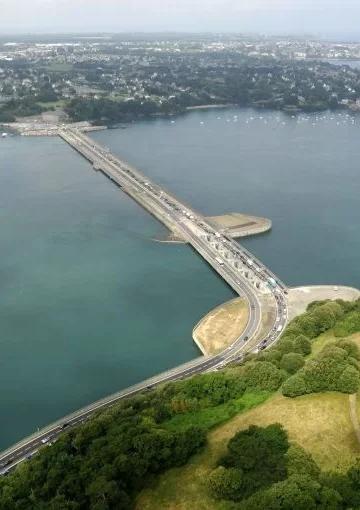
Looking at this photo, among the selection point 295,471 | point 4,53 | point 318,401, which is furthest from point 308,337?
point 4,53

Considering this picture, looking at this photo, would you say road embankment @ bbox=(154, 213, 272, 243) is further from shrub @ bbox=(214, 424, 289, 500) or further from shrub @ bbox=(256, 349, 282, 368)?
shrub @ bbox=(214, 424, 289, 500)

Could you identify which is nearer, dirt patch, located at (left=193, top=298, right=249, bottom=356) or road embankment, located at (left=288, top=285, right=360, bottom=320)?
dirt patch, located at (left=193, top=298, right=249, bottom=356)

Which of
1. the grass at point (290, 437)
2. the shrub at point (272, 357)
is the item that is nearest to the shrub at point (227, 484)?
the grass at point (290, 437)

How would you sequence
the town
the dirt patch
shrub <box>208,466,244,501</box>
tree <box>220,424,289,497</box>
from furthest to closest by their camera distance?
the town < the dirt patch < tree <box>220,424,289,497</box> < shrub <box>208,466,244,501</box>

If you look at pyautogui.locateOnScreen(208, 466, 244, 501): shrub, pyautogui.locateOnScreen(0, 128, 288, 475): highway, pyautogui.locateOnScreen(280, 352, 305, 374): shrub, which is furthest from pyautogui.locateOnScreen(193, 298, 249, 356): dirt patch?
pyautogui.locateOnScreen(208, 466, 244, 501): shrub

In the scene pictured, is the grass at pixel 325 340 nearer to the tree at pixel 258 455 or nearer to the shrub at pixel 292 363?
the shrub at pixel 292 363

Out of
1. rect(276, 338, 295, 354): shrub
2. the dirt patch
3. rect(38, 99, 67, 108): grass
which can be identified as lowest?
the dirt patch
